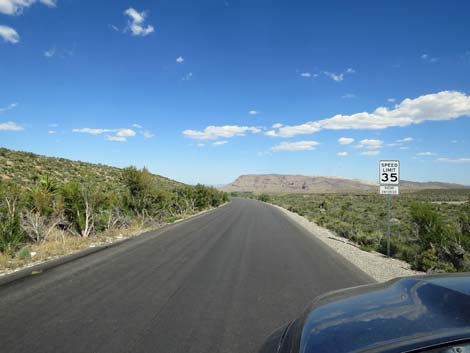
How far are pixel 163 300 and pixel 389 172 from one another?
29.5 feet

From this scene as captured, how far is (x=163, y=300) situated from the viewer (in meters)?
Result: 5.89

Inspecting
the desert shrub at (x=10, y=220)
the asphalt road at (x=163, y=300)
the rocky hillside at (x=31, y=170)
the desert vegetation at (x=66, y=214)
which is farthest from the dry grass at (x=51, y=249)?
the rocky hillside at (x=31, y=170)

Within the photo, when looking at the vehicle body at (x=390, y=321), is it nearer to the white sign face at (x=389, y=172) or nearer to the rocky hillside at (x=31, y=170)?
the white sign face at (x=389, y=172)

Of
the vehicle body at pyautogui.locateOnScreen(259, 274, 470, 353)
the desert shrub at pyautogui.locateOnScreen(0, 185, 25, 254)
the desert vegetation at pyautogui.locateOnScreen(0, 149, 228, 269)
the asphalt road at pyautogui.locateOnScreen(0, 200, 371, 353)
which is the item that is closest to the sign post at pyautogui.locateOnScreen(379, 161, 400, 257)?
the asphalt road at pyautogui.locateOnScreen(0, 200, 371, 353)

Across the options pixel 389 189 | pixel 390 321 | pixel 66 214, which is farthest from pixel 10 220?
pixel 389 189

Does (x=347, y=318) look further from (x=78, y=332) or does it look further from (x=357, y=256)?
(x=357, y=256)

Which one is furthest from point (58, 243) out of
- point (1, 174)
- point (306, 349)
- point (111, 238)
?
point (1, 174)

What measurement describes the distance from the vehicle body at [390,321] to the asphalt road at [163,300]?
75.2 inches

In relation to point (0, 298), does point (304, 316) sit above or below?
above

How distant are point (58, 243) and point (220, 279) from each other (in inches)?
297

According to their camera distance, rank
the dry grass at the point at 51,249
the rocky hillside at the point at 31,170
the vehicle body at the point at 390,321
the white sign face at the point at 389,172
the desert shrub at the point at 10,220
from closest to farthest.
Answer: the vehicle body at the point at 390,321
the dry grass at the point at 51,249
the desert shrub at the point at 10,220
the white sign face at the point at 389,172
the rocky hillside at the point at 31,170

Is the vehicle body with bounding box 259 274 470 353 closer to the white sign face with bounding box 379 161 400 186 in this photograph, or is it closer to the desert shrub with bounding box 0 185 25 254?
the white sign face with bounding box 379 161 400 186

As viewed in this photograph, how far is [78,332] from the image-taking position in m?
4.52

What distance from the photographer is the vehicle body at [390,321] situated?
1763 mm
